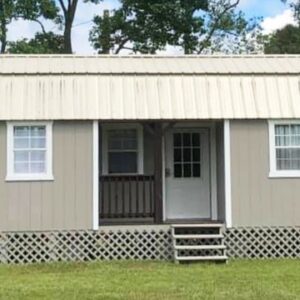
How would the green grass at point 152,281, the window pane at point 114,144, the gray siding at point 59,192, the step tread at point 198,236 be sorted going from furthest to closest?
the window pane at point 114,144 → the gray siding at point 59,192 → the step tread at point 198,236 → the green grass at point 152,281

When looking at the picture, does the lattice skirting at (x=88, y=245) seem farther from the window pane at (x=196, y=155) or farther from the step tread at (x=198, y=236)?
the window pane at (x=196, y=155)

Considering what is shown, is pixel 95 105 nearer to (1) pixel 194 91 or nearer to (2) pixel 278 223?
(1) pixel 194 91

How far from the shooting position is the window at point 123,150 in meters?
13.9

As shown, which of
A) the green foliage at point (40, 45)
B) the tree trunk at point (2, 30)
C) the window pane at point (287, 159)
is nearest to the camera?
the window pane at point (287, 159)

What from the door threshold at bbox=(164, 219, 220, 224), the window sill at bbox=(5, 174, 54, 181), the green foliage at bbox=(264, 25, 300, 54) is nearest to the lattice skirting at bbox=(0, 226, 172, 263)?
the door threshold at bbox=(164, 219, 220, 224)

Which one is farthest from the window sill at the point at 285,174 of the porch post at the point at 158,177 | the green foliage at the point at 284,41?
the green foliage at the point at 284,41

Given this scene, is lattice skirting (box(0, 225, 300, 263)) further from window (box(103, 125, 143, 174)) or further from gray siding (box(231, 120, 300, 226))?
window (box(103, 125, 143, 174))

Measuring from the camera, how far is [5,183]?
1201cm

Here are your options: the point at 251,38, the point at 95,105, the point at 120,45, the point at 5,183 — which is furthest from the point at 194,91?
the point at 251,38

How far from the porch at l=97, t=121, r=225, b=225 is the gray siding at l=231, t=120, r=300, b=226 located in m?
1.00

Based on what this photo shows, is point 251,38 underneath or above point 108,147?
above

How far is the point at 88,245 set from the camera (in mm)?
12156

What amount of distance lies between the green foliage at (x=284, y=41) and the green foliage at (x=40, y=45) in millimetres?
11205

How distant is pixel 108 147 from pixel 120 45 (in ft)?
50.7
